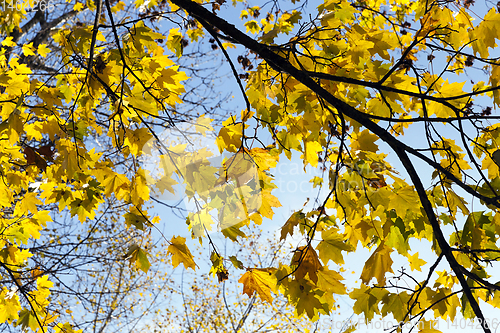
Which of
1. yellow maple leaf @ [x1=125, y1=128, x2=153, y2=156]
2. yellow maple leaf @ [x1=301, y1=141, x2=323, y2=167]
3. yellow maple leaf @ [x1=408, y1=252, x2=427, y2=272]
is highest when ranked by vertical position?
yellow maple leaf @ [x1=301, y1=141, x2=323, y2=167]

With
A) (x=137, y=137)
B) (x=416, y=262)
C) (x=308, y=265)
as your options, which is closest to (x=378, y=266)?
(x=308, y=265)

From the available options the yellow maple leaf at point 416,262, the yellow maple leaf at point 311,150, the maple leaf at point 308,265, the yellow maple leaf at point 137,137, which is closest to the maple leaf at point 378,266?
the maple leaf at point 308,265

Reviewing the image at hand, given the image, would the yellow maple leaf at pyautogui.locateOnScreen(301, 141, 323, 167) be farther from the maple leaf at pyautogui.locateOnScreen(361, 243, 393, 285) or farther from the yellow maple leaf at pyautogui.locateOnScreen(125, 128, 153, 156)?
the yellow maple leaf at pyautogui.locateOnScreen(125, 128, 153, 156)

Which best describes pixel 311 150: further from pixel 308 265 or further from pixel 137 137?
pixel 137 137

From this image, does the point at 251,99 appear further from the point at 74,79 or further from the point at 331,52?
the point at 74,79

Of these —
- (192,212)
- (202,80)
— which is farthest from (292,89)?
(202,80)

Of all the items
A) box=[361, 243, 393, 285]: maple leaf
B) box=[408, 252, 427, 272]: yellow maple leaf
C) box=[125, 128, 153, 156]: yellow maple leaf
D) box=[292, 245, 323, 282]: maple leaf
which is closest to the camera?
box=[292, 245, 323, 282]: maple leaf

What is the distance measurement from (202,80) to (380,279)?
17.5ft

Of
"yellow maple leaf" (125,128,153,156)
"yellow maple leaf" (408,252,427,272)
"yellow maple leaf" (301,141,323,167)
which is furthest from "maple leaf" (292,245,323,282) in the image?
"yellow maple leaf" (125,128,153,156)

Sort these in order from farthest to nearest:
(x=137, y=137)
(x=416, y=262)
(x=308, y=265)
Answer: (x=416, y=262), (x=137, y=137), (x=308, y=265)

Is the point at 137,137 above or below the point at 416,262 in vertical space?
above

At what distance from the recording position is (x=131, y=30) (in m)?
1.88

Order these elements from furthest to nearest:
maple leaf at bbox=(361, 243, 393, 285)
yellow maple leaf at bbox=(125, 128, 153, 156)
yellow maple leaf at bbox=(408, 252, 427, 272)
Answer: yellow maple leaf at bbox=(408, 252, 427, 272)
yellow maple leaf at bbox=(125, 128, 153, 156)
maple leaf at bbox=(361, 243, 393, 285)

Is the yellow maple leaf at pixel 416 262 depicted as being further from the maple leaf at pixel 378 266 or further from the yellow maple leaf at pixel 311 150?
the yellow maple leaf at pixel 311 150
